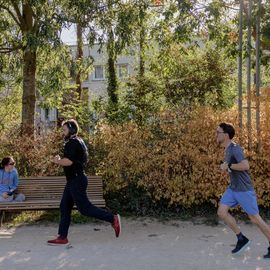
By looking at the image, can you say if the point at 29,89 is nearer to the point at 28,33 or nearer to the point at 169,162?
the point at 28,33

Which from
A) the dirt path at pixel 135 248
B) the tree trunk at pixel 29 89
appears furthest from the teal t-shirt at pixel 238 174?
the tree trunk at pixel 29 89

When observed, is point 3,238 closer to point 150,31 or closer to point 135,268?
point 135,268

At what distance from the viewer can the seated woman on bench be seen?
824 centimetres

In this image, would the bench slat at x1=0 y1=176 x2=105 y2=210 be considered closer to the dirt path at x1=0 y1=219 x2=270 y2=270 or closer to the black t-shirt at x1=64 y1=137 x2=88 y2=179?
the dirt path at x1=0 y1=219 x2=270 y2=270

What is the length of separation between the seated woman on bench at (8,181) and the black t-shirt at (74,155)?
2.01 metres

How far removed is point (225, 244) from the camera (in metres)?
6.88

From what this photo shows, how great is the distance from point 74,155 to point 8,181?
7.50 feet

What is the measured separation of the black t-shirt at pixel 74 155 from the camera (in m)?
6.57

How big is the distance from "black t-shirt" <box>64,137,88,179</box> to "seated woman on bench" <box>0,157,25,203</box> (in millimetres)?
2005

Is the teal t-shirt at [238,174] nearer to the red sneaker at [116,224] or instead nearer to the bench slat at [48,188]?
the red sneaker at [116,224]

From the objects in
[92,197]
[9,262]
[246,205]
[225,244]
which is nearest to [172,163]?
[92,197]

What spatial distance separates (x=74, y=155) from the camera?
657 centimetres

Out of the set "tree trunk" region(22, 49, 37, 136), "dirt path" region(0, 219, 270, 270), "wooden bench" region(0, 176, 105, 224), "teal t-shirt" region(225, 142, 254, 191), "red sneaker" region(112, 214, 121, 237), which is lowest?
"dirt path" region(0, 219, 270, 270)

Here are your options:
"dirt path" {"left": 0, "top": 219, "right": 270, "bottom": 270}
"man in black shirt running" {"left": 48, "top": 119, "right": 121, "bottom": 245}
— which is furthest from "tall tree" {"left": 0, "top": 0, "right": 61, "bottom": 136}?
"man in black shirt running" {"left": 48, "top": 119, "right": 121, "bottom": 245}
